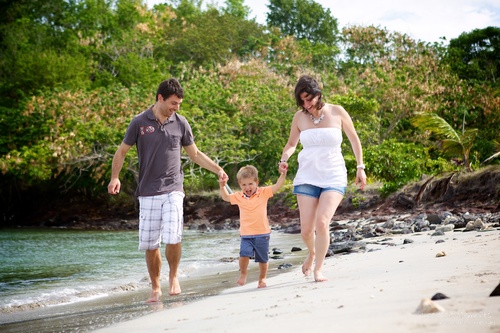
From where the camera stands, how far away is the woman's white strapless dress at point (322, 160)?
240 inches

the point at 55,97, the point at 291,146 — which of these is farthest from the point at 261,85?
the point at 291,146

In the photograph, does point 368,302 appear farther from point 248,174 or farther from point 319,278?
point 248,174

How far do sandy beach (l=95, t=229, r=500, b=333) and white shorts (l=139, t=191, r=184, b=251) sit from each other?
0.78 metres

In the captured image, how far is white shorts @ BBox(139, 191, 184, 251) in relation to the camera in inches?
249

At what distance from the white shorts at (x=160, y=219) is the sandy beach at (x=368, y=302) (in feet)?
2.56

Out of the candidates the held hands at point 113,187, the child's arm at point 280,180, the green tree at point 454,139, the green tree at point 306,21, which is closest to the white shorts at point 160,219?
the held hands at point 113,187

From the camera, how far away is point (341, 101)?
83.9 feet

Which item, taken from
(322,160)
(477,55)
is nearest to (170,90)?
(322,160)

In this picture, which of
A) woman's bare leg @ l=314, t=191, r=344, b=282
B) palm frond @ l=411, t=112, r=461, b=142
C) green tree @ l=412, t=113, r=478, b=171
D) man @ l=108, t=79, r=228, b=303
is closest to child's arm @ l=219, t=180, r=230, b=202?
man @ l=108, t=79, r=228, b=303

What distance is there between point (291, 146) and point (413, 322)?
349 centimetres

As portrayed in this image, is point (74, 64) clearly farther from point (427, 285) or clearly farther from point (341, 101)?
point (427, 285)

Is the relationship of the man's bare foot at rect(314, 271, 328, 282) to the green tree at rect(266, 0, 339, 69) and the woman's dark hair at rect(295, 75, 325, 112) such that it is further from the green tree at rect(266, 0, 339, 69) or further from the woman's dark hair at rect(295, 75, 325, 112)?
the green tree at rect(266, 0, 339, 69)

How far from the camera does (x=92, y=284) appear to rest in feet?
28.7

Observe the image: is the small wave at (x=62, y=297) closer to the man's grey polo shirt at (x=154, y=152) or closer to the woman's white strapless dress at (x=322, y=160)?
the man's grey polo shirt at (x=154, y=152)
